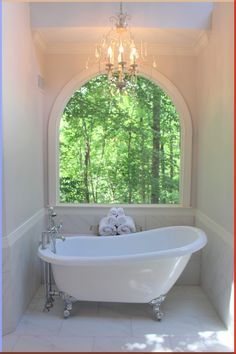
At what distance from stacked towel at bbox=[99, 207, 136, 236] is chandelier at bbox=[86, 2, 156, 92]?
1274mm

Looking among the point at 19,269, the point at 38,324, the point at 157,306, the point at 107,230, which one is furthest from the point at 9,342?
the point at 107,230

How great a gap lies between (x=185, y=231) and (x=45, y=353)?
1.64 m

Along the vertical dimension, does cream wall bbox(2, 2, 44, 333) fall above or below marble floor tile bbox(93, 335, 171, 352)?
above

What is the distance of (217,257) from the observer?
309 cm

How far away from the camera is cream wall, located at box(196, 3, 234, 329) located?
2.76m

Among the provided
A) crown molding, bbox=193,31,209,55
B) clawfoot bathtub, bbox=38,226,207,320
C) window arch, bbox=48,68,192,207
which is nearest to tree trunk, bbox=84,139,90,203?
window arch, bbox=48,68,192,207

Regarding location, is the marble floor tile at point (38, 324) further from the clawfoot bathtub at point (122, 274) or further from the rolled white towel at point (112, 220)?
the rolled white towel at point (112, 220)

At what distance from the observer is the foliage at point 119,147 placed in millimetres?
3926

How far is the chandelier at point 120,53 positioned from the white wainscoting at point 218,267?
1.55 metres

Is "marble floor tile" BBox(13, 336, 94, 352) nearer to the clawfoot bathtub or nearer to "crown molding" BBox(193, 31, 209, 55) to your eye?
the clawfoot bathtub

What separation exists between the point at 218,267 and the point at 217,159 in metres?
0.97

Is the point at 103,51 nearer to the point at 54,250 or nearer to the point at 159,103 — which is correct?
the point at 159,103

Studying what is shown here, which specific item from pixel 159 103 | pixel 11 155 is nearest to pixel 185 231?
pixel 159 103

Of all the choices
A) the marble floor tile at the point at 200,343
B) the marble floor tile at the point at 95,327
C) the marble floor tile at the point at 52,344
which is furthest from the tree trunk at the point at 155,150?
Result: the marble floor tile at the point at 52,344
